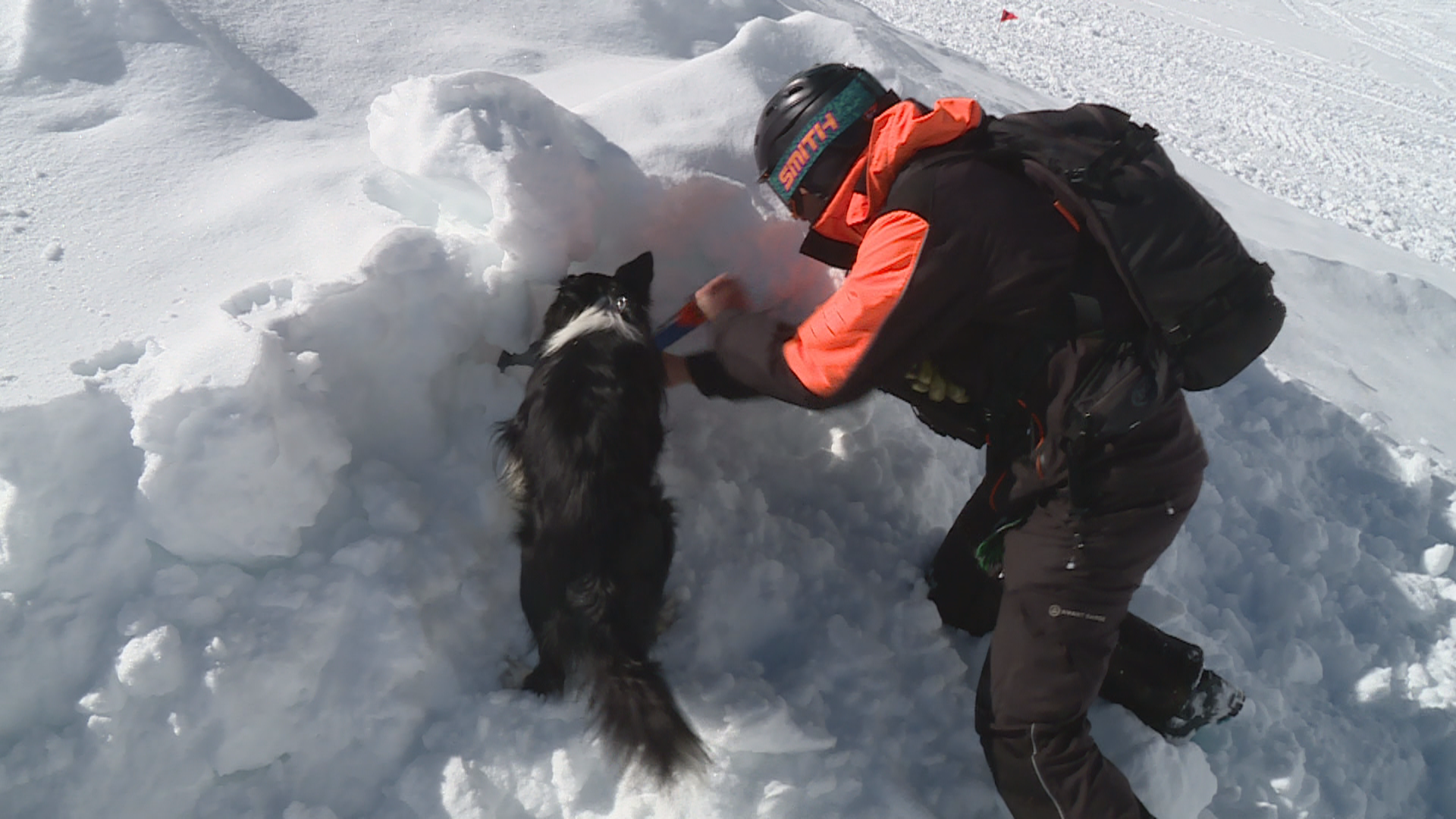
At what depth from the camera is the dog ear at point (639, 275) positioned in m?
2.99

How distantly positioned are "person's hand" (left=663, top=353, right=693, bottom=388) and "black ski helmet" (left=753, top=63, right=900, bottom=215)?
650mm

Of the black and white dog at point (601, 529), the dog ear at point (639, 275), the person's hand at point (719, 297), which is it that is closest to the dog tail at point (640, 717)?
the black and white dog at point (601, 529)

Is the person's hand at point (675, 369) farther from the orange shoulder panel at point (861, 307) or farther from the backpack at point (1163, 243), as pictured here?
the backpack at point (1163, 243)

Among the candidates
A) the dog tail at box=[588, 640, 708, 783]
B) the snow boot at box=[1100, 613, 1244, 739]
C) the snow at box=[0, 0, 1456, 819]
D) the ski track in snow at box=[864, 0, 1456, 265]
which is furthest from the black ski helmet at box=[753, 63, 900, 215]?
the ski track in snow at box=[864, 0, 1456, 265]

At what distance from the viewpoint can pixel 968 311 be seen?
2.01 metres

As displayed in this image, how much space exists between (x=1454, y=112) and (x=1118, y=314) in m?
9.93

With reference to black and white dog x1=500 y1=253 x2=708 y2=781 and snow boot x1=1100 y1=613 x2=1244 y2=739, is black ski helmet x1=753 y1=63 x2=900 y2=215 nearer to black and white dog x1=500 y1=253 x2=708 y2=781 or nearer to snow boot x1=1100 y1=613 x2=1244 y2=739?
black and white dog x1=500 y1=253 x2=708 y2=781

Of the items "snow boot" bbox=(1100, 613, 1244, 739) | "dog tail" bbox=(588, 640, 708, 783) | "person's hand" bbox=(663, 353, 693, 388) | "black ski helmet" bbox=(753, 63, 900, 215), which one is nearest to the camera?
"dog tail" bbox=(588, 640, 708, 783)

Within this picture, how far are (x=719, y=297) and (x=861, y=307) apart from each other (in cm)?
88

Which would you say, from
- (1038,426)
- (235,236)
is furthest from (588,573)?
(235,236)

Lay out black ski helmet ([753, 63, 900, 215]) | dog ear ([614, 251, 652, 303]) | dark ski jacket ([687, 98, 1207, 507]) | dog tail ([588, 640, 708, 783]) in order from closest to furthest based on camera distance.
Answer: dark ski jacket ([687, 98, 1207, 507]), dog tail ([588, 640, 708, 783]), black ski helmet ([753, 63, 900, 215]), dog ear ([614, 251, 652, 303])

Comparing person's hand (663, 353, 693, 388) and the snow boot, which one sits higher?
person's hand (663, 353, 693, 388)

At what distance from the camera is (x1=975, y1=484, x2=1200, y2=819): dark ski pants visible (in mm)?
2166

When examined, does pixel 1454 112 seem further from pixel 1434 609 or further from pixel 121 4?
pixel 121 4
